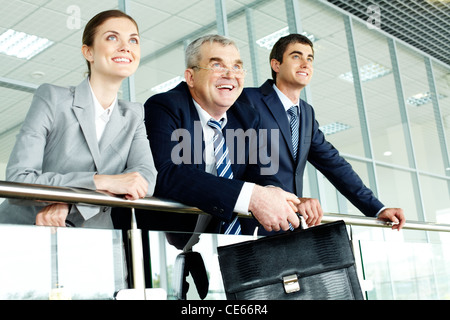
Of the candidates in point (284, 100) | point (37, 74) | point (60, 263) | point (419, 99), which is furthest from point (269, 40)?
point (60, 263)

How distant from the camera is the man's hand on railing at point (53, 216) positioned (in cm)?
140

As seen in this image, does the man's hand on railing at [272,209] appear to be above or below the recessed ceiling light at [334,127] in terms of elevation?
below

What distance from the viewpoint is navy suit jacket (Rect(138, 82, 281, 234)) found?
1673mm

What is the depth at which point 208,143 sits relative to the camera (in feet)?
6.77

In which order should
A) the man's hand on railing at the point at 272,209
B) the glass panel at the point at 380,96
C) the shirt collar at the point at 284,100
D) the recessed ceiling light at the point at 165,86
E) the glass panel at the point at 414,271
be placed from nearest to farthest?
the man's hand on railing at the point at 272,209 → the shirt collar at the point at 284,100 → the glass panel at the point at 414,271 → the recessed ceiling light at the point at 165,86 → the glass panel at the point at 380,96

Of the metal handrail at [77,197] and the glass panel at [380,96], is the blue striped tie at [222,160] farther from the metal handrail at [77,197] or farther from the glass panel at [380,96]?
the glass panel at [380,96]

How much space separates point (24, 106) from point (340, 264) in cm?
280

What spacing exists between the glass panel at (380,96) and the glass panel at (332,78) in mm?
479

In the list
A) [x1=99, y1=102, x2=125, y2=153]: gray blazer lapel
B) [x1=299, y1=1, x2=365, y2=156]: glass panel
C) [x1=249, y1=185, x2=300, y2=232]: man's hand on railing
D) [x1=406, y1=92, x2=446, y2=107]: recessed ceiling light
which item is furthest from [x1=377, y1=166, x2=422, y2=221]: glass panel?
[x1=99, y1=102, x2=125, y2=153]: gray blazer lapel

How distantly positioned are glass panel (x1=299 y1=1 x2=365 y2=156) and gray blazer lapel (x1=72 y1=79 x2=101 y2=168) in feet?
15.8

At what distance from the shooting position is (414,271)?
366 centimetres

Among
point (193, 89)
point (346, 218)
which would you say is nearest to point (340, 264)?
point (346, 218)

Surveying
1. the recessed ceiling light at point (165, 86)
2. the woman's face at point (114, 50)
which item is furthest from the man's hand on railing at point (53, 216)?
the recessed ceiling light at point (165, 86)

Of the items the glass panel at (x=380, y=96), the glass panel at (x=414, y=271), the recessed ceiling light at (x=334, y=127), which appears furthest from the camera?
the glass panel at (x=380, y=96)
